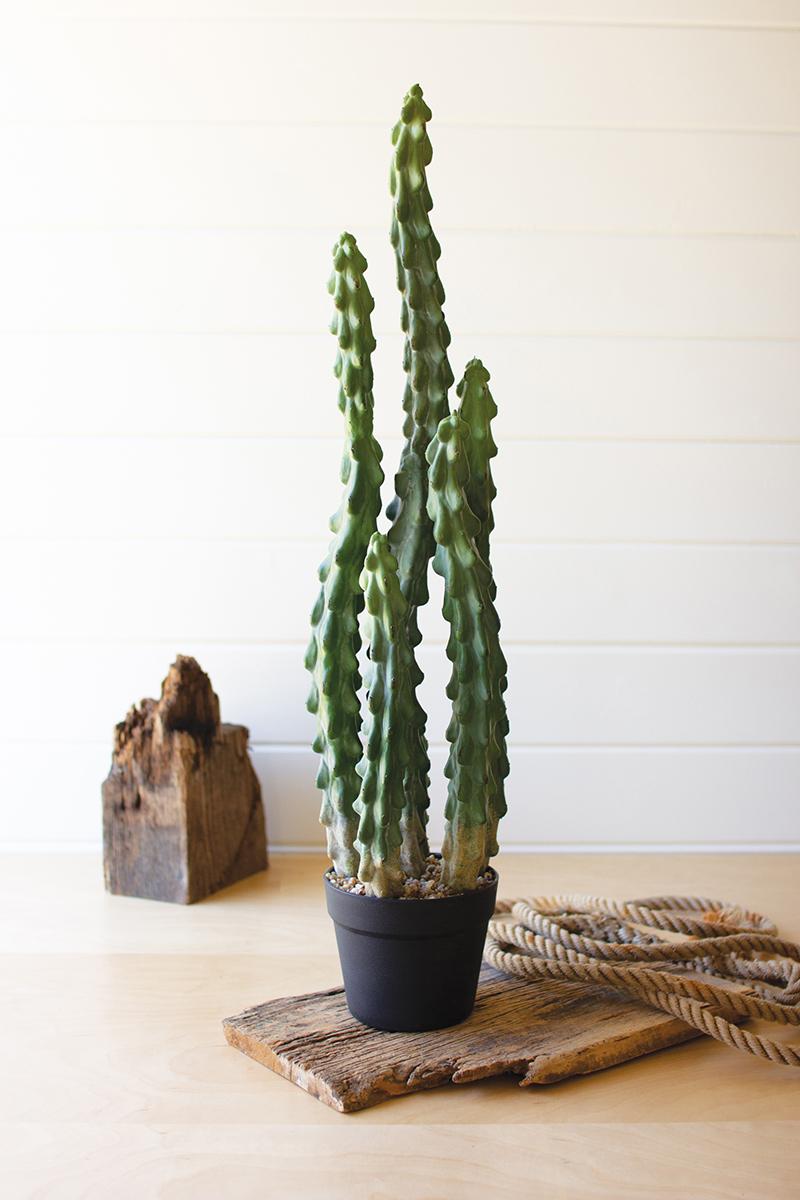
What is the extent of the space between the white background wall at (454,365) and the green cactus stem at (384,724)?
32.7 inches

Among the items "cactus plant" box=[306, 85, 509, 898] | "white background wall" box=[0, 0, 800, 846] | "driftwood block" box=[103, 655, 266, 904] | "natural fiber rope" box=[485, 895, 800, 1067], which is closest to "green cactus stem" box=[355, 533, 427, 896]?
"cactus plant" box=[306, 85, 509, 898]

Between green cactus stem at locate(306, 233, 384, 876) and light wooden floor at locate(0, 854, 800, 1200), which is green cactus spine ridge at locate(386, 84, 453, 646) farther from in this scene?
light wooden floor at locate(0, 854, 800, 1200)

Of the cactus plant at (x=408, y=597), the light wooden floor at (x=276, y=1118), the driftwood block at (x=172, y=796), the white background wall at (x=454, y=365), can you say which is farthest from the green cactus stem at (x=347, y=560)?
the white background wall at (x=454, y=365)

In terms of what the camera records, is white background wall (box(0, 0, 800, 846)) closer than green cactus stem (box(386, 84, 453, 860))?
No

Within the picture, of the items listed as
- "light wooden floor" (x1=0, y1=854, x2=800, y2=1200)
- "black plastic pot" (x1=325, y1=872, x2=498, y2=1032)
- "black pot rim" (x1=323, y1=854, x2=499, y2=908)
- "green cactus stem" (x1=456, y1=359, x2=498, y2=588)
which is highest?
"green cactus stem" (x1=456, y1=359, x2=498, y2=588)

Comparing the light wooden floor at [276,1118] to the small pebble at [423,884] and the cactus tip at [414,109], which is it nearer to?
the small pebble at [423,884]

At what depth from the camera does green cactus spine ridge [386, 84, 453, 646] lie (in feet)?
3.59

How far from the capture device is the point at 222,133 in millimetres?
1843

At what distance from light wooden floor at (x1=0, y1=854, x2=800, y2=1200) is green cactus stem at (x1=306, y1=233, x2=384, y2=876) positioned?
0.23 metres

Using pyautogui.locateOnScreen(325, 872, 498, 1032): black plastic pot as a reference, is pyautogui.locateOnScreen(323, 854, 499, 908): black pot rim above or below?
above

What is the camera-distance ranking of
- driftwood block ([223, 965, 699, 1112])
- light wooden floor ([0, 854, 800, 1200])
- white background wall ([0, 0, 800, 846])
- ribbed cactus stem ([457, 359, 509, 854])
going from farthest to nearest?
white background wall ([0, 0, 800, 846]) → ribbed cactus stem ([457, 359, 509, 854]) → driftwood block ([223, 965, 699, 1112]) → light wooden floor ([0, 854, 800, 1200])

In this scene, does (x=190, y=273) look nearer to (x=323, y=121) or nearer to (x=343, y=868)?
(x=323, y=121)

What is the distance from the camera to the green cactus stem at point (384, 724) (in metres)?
1.01

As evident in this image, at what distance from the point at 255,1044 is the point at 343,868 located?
0.17m
